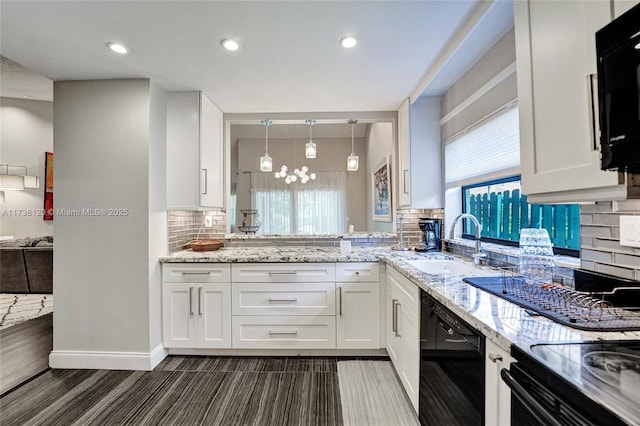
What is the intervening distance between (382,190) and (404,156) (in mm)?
1323

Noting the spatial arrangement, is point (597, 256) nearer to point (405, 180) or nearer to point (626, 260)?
point (626, 260)

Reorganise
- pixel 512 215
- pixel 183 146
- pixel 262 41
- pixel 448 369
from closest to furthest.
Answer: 1. pixel 448 369
2. pixel 262 41
3. pixel 512 215
4. pixel 183 146

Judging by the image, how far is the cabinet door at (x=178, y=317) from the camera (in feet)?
8.61

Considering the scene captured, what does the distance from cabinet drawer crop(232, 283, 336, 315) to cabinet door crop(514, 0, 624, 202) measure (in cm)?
178

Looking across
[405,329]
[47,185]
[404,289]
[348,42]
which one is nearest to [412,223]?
[404,289]

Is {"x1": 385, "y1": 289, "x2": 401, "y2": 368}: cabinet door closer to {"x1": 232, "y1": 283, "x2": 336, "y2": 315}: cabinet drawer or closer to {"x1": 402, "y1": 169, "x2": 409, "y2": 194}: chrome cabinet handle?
{"x1": 232, "y1": 283, "x2": 336, "y2": 315}: cabinet drawer

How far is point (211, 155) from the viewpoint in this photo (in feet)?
10.0

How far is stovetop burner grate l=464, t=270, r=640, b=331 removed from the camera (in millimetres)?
934

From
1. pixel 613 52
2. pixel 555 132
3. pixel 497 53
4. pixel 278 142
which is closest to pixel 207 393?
pixel 555 132

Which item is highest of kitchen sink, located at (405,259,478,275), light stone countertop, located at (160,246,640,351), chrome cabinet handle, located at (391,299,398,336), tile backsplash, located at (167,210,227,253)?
tile backsplash, located at (167,210,227,253)

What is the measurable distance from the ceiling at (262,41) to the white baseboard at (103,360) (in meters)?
2.33

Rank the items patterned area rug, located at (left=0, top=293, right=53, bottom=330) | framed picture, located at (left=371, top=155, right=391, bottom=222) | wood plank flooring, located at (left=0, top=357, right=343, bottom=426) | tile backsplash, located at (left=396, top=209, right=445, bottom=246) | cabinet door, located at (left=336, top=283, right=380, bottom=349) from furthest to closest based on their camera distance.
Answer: framed picture, located at (left=371, top=155, right=391, bottom=222)
patterned area rug, located at (left=0, top=293, right=53, bottom=330)
tile backsplash, located at (left=396, top=209, right=445, bottom=246)
cabinet door, located at (left=336, top=283, right=380, bottom=349)
wood plank flooring, located at (left=0, top=357, right=343, bottom=426)

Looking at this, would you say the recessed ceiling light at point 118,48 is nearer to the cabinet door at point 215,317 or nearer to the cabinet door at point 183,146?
the cabinet door at point 183,146

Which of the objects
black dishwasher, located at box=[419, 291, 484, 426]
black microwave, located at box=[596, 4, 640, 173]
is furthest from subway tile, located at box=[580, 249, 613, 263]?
black dishwasher, located at box=[419, 291, 484, 426]
